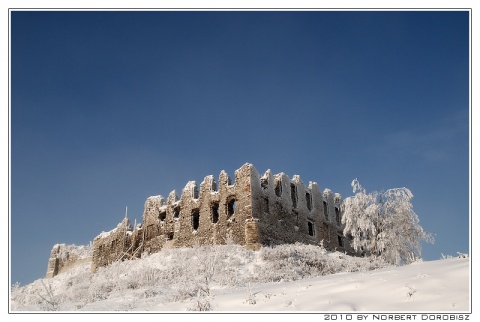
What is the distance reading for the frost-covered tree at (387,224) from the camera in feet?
82.2

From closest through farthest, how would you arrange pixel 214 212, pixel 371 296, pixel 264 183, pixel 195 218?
pixel 371 296, pixel 214 212, pixel 264 183, pixel 195 218

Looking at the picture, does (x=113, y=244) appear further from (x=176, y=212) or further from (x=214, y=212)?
(x=214, y=212)

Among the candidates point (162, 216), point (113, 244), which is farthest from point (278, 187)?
point (113, 244)

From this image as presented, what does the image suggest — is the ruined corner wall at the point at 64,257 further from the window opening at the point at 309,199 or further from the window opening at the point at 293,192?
the window opening at the point at 309,199

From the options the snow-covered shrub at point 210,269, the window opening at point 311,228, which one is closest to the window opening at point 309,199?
the window opening at point 311,228

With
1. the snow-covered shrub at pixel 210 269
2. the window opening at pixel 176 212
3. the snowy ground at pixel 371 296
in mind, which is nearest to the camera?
the snowy ground at pixel 371 296

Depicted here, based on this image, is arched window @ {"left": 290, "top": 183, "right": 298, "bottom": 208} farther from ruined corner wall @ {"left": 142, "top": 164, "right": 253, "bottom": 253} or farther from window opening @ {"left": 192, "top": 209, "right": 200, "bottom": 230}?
window opening @ {"left": 192, "top": 209, "right": 200, "bottom": 230}

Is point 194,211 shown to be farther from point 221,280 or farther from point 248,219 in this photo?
point 221,280

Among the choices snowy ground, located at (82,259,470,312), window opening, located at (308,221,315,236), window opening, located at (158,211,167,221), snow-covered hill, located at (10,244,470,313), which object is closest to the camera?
snowy ground, located at (82,259,470,312)

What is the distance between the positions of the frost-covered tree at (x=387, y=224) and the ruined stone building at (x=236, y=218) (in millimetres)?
3218

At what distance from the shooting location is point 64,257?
144 ft

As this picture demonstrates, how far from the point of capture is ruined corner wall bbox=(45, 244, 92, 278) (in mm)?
43031

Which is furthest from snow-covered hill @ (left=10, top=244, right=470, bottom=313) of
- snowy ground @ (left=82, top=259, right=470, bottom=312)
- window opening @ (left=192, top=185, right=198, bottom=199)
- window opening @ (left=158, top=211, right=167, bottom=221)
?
window opening @ (left=158, top=211, right=167, bottom=221)

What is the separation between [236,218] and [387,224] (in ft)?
27.7
